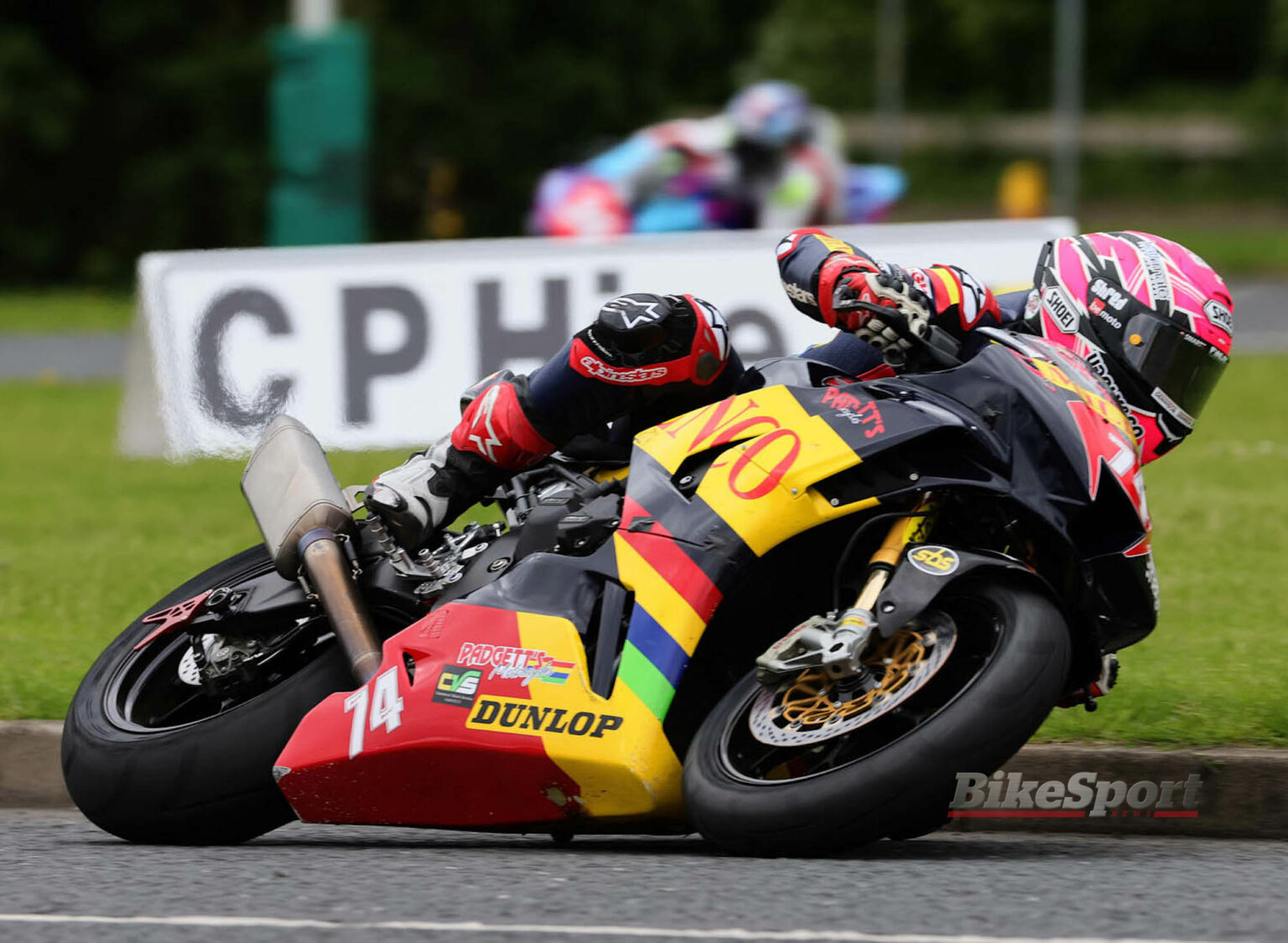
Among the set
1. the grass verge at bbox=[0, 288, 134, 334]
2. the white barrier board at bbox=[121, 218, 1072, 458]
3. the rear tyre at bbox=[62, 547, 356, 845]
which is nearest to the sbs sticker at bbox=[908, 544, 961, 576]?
the rear tyre at bbox=[62, 547, 356, 845]

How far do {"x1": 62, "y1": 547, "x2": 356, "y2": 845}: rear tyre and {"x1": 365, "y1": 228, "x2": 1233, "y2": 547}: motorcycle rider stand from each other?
1.60 ft

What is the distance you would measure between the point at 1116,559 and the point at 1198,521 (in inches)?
171

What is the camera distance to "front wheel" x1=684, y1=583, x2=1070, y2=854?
386 cm

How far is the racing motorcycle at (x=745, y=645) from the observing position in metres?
4.00

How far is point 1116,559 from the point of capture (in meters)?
4.30

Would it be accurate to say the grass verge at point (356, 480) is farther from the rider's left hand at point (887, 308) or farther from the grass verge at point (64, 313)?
the grass verge at point (64, 313)

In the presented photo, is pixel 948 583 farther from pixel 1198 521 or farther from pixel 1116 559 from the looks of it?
pixel 1198 521

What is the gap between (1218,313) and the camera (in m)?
4.54

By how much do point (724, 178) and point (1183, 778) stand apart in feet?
44.4

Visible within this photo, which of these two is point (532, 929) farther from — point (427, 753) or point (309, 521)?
point (309, 521)

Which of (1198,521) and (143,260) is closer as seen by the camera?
(1198,521)

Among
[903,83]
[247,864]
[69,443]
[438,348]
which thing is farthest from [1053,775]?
[903,83]

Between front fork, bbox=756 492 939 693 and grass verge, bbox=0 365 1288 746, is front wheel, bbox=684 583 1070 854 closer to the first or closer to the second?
front fork, bbox=756 492 939 693

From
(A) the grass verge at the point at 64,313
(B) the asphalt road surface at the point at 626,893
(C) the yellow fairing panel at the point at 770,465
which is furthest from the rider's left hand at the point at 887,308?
(A) the grass verge at the point at 64,313
